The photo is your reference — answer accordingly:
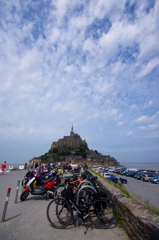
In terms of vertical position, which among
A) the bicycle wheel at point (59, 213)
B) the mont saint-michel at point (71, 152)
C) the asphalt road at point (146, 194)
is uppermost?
the mont saint-michel at point (71, 152)

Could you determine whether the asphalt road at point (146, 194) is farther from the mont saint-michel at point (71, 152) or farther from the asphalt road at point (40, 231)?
the mont saint-michel at point (71, 152)

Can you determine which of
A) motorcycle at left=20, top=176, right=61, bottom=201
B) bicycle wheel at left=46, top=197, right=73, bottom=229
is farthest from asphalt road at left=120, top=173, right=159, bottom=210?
motorcycle at left=20, top=176, right=61, bottom=201

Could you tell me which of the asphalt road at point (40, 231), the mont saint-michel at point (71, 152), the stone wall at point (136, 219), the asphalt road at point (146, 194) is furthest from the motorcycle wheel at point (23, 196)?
the mont saint-michel at point (71, 152)

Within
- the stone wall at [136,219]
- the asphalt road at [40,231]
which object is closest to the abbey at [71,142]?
the asphalt road at [40,231]

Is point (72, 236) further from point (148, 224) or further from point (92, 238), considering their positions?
point (148, 224)

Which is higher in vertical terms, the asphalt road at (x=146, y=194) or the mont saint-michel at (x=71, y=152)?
the mont saint-michel at (x=71, y=152)

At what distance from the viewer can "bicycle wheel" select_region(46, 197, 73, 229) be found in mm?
4477

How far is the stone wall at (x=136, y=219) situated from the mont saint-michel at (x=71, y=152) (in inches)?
3852

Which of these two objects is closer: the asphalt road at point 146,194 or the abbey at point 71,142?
the asphalt road at point 146,194

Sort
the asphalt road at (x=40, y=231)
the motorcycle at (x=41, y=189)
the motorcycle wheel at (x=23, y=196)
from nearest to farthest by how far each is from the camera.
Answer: the asphalt road at (x=40, y=231)
the motorcycle wheel at (x=23, y=196)
the motorcycle at (x=41, y=189)

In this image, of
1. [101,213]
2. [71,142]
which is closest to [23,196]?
[101,213]

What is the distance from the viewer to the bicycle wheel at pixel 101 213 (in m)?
4.37

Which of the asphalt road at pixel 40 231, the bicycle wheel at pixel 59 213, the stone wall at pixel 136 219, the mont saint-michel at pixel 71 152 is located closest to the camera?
the stone wall at pixel 136 219

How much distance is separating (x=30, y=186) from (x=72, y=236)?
4.12 metres
